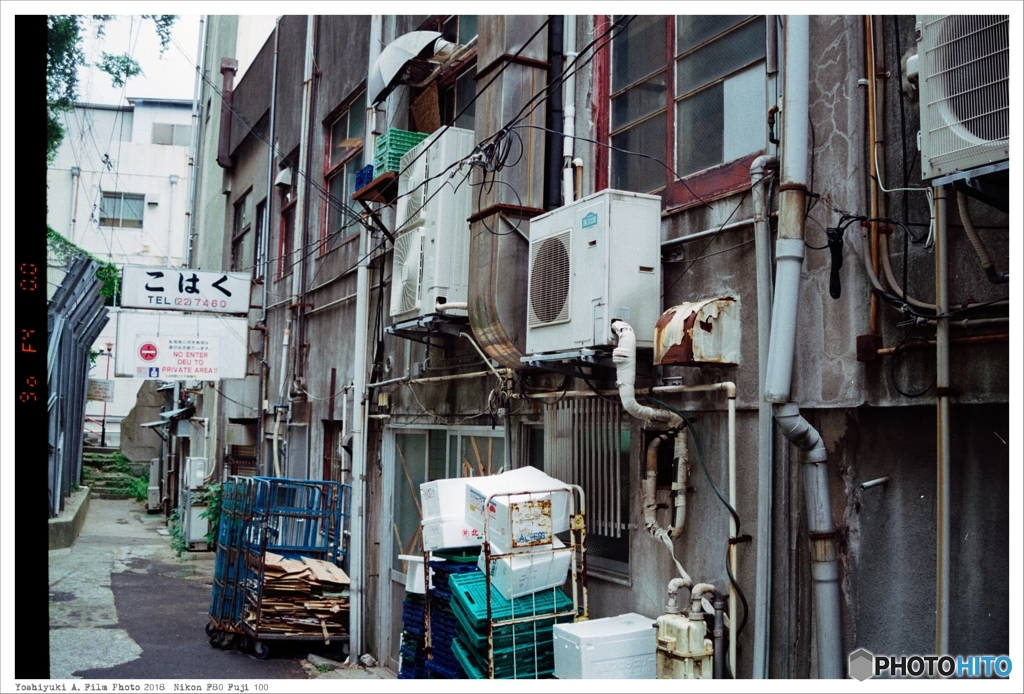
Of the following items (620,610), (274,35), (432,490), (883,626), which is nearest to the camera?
(883,626)

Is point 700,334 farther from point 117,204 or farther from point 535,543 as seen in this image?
point 117,204

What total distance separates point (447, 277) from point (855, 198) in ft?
15.8

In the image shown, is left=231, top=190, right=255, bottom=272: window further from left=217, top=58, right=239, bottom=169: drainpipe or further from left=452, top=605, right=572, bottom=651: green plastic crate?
left=452, top=605, right=572, bottom=651: green plastic crate

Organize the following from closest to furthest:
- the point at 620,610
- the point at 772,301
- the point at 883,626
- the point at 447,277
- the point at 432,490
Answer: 1. the point at 883,626
2. the point at 772,301
3. the point at 620,610
4. the point at 432,490
5. the point at 447,277

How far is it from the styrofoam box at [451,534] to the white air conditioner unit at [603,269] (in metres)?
2.08

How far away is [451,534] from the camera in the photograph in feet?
27.5

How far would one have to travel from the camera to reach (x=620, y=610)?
7.47 metres

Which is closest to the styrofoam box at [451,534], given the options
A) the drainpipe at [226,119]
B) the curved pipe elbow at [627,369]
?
the curved pipe elbow at [627,369]

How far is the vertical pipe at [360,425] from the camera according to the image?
1171cm

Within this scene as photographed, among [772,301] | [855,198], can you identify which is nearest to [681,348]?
[772,301]

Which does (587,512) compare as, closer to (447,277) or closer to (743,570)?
(743,570)

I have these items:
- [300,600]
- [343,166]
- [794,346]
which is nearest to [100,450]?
[343,166]

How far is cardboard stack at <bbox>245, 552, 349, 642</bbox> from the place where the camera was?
11.5m

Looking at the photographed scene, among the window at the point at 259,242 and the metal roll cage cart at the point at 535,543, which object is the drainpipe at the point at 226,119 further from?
the metal roll cage cart at the point at 535,543
